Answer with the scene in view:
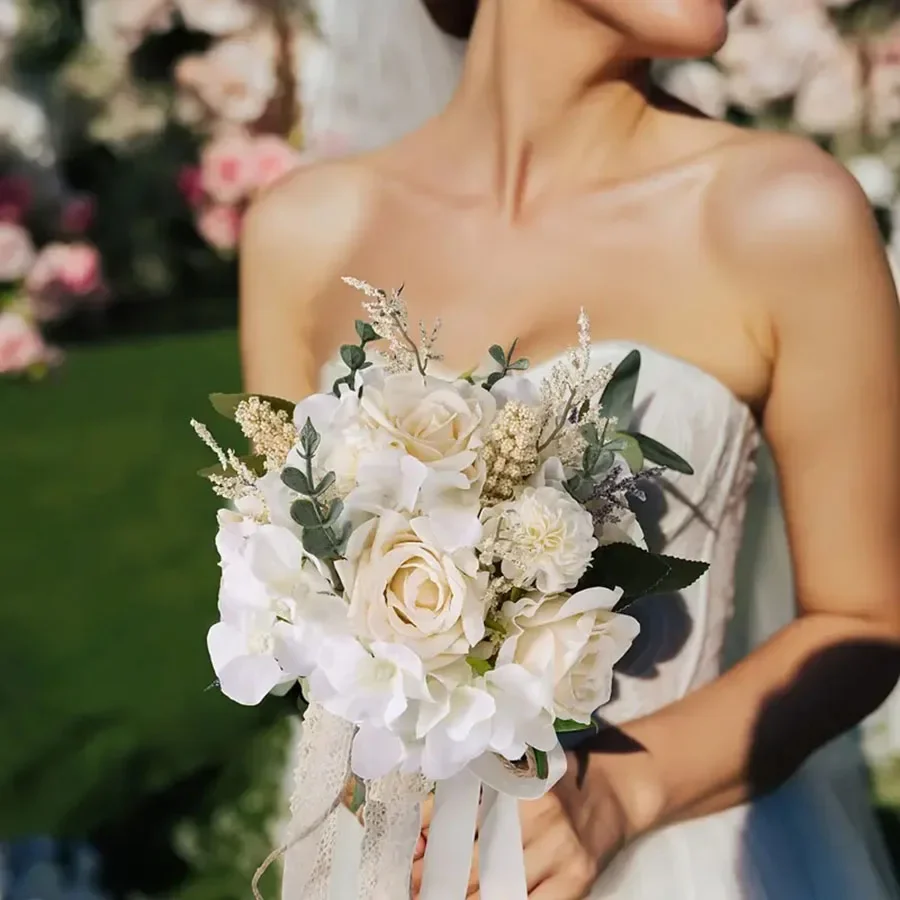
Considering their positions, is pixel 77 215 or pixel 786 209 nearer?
pixel 786 209

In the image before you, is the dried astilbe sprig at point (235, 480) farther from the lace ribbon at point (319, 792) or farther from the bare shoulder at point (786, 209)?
the bare shoulder at point (786, 209)

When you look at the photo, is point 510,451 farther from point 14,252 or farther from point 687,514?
point 14,252

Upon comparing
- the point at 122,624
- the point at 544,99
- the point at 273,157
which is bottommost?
the point at 122,624

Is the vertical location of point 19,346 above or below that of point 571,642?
below

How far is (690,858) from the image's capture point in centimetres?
101

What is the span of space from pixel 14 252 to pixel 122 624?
17.6 inches

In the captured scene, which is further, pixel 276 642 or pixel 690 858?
pixel 690 858

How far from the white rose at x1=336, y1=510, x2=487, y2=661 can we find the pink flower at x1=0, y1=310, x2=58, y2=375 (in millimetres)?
680

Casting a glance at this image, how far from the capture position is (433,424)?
0.74m

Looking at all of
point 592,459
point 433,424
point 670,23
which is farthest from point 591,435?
point 670,23

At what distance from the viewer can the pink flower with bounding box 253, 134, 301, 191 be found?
1180 millimetres

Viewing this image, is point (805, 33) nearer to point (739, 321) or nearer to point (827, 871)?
point (739, 321)

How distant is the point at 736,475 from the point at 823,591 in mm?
139

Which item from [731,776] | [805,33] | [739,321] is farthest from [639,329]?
[731,776]
